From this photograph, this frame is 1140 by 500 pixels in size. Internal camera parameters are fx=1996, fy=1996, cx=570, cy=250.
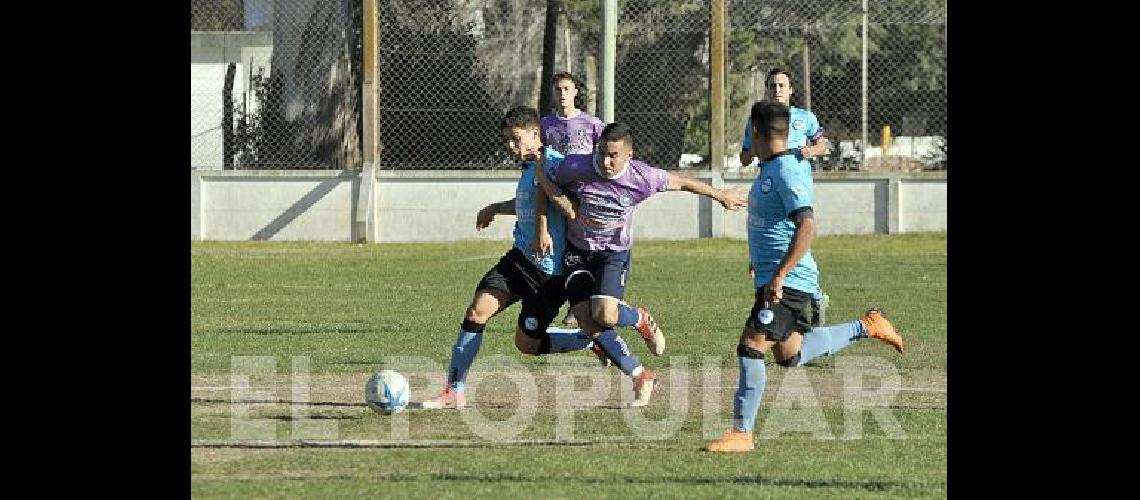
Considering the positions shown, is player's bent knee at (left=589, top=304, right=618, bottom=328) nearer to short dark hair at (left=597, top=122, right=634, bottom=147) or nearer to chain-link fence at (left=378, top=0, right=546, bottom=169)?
short dark hair at (left=597, top=122, right=634, bottom=147)

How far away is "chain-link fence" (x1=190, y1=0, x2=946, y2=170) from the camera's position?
25406 mm

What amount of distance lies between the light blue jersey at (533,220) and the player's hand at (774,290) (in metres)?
1.88

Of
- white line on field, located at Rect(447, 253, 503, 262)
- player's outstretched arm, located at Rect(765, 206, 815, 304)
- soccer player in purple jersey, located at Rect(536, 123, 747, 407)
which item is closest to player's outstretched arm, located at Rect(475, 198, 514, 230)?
soccer player in purple jersey, located at Rect(536, 123, 747, 407)

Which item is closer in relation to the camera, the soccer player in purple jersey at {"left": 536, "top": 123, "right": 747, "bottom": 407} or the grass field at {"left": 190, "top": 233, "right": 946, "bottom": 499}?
the grass field at {"left": 190, "top": 233, "right": 946, "bottom": 499}

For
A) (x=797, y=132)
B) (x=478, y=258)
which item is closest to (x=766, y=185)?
(x=797, y=132)

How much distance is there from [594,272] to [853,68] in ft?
51.3

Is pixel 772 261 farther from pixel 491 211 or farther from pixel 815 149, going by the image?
pixel 815 149

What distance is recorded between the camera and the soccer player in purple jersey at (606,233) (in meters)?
11.0

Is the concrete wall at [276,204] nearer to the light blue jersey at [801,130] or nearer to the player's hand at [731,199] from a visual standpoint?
the light blue jersey at [801,130]

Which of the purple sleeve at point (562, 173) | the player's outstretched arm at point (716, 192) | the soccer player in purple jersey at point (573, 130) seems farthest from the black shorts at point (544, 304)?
the soccer player in purple jersey at point (573, 130)

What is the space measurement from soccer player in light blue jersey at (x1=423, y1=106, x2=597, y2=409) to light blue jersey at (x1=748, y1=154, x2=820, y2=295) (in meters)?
1.64

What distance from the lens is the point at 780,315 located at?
9727 mm

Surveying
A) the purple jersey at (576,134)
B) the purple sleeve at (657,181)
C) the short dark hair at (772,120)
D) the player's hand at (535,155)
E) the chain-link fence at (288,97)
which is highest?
the chain-link fence at (288,97)
